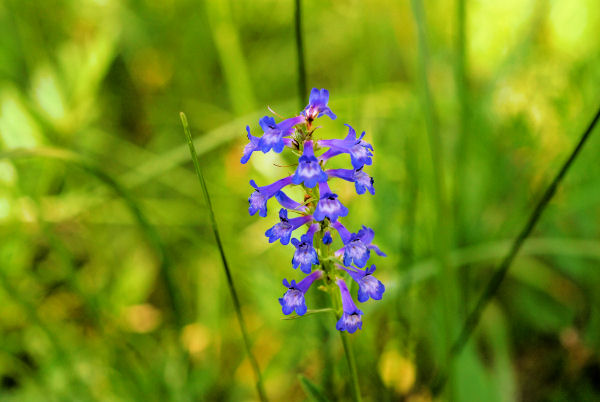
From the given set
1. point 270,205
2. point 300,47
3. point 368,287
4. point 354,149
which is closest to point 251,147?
point 354,149

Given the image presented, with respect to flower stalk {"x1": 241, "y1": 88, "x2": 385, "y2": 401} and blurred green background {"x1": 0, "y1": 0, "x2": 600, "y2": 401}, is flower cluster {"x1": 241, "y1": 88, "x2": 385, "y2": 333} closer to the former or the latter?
flower stalk {"x1": 241, "y1": 88, "x2": 385, "y2": 401}

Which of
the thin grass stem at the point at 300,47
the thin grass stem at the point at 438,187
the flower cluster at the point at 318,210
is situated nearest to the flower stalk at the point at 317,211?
the flower cluster at the point at 318,210

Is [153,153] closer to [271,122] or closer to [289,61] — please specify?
[289,61]

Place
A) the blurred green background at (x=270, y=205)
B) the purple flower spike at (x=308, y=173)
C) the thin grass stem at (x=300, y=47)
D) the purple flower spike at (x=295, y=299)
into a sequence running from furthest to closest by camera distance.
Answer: the blurred green background at (x=270, y=205) < the thin grass stem at (x=300, y=47) < the purple flower spike at (x=295, y=299) < the purple flower spike at (x=308, y=173)

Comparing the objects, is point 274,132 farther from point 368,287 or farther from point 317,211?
point 368,287

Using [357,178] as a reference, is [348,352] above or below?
below

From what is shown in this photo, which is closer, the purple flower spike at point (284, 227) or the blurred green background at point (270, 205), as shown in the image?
the purple flower spike at point (284, 227)

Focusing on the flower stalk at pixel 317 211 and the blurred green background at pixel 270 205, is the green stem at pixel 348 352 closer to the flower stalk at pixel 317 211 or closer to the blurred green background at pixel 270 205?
the flower stalk at pixel 317 211
